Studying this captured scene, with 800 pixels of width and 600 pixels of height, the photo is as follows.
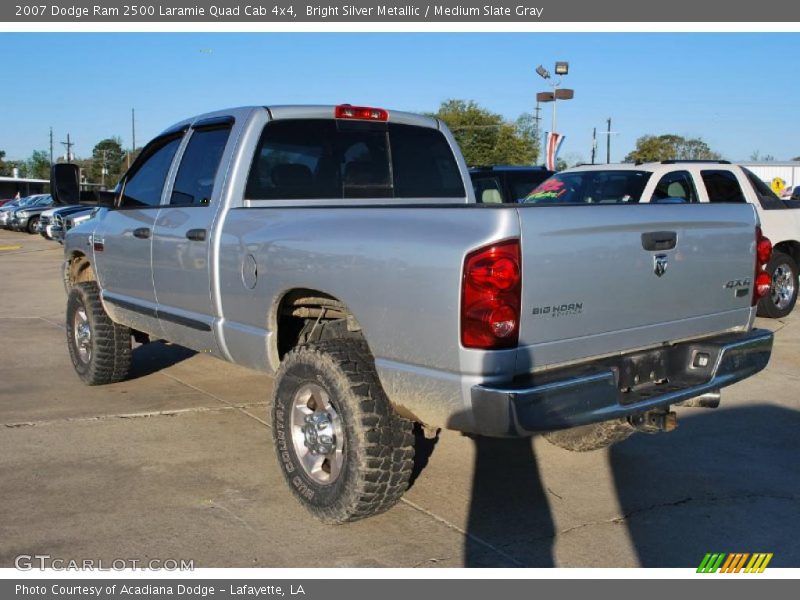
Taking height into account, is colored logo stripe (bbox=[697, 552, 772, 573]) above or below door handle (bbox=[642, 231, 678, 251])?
below

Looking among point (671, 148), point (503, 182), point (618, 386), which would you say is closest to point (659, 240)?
point (618, 386)

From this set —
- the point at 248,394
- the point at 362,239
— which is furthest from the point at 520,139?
the point at 362,239

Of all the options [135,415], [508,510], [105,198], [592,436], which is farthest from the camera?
[105,198]

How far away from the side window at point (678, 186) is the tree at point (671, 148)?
3837cm

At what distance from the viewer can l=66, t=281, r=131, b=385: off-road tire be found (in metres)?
6.51

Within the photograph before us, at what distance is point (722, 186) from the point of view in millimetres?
10273

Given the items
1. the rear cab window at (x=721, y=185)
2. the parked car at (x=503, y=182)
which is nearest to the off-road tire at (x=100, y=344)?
the rear cab window at (x=721, y=185)

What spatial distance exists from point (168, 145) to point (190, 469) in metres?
2.38

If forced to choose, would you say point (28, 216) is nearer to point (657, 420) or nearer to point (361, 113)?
point (361, 113)

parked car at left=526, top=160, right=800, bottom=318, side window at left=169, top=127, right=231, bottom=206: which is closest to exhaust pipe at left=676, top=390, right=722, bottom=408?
side window at left=169, top=127, right=231, bottom=206

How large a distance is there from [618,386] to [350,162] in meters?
2.41

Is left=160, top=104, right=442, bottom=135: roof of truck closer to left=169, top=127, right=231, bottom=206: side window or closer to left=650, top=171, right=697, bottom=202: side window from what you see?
left=169, top=127, right=231, bottom=206: side window

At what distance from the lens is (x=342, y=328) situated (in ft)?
14.5

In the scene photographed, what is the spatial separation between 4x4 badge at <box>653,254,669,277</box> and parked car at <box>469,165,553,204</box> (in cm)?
904
